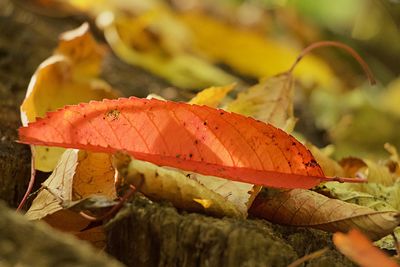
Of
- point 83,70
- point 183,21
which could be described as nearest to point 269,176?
point 83,70

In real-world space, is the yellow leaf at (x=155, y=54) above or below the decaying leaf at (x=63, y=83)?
below

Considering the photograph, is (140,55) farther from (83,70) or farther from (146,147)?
(146,147)

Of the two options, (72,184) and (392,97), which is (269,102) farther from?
(392,97)

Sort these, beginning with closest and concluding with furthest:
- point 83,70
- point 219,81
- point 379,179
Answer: point 379,179
point 83,70
point 219,81

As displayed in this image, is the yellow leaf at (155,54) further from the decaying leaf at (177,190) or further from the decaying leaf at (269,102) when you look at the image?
the decaying leaf at (177,190)

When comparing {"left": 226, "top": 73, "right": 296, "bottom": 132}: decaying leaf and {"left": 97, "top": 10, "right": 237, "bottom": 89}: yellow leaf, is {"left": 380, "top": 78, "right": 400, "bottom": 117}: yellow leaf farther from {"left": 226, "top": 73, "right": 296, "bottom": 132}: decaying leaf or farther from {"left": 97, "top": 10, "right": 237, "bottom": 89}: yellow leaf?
{"left": 226, "top": 73, "right": 296, "bottom": 132}: decaying leaf

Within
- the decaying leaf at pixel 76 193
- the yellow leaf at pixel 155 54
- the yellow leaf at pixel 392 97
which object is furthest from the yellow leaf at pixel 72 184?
the yellow leaf at pixel 392 97

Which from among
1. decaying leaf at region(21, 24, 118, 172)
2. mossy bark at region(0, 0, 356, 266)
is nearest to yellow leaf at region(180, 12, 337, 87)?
decaying leaf at region(21, 24, 118, 172)
